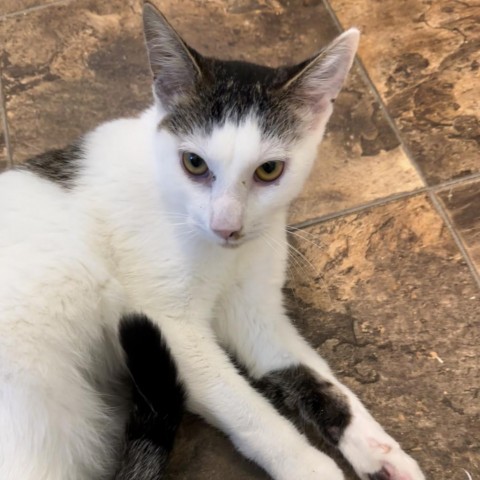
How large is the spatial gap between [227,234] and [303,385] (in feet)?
1.47

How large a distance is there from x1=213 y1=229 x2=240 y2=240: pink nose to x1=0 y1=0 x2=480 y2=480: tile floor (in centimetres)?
47

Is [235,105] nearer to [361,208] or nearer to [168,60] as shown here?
[168,60]

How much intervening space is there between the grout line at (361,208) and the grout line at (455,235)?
0.05 metres

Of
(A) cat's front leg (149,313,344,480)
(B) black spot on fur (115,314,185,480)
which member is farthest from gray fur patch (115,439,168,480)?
(A) cat's front leg (149,313,344,480)

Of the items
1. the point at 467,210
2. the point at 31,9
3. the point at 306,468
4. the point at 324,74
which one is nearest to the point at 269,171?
the point at 324,74

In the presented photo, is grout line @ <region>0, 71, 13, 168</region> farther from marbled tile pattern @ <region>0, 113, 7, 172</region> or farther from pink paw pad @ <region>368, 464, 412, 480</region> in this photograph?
pink paw pad @ <region>368, 464, 412, 480</region>

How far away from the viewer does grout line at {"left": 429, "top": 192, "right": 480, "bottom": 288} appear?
5.36 ft

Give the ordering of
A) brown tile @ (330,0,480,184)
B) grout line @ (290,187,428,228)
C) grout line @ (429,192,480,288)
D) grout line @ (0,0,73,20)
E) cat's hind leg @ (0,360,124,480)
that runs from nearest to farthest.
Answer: cat's hind leg @ (0,360,124,480) < grout line @ (429,192,480,288) < grout line @ (290,187,428,228) < brown tile @ (330,0,480,184) < grout line @ (0,0,73,20)

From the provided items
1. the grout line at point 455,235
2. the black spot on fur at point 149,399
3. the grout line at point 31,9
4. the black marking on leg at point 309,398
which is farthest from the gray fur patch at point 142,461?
the grout line at point 31,9

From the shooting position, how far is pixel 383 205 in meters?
1.78

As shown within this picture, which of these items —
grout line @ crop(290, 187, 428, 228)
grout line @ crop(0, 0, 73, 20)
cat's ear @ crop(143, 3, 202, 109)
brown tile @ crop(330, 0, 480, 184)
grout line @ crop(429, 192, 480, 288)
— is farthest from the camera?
grout line @ crop(0, 0, 73, 20)

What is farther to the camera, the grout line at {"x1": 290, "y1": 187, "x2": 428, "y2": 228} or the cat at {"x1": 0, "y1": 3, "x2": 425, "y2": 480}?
the grout line at {"x1": 290, "y1": 187, "x2": 428, "y2": 228}

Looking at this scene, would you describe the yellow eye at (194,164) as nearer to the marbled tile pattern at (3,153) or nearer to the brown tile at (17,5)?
the marbled tile pattern at (3,153)

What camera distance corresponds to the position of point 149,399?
1.22 meters
